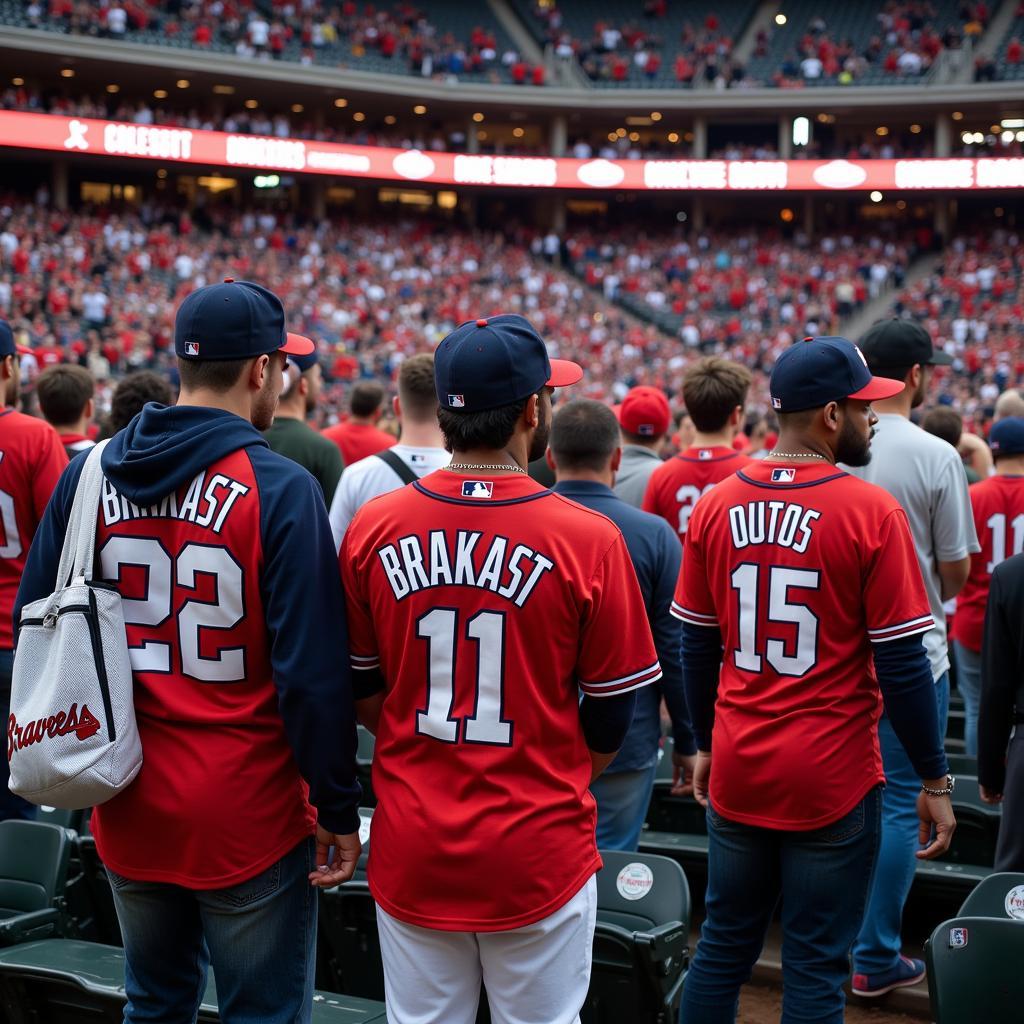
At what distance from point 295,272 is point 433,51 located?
9.18m

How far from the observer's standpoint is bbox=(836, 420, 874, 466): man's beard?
10.0 feet

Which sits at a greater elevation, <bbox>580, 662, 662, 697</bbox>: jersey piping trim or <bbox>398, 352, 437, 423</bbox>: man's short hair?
<bbox>398, 352, 437, 423</bbox>: man's short hair

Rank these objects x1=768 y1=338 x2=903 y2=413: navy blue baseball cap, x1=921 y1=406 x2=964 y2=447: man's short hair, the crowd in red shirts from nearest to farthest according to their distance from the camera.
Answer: x1=768 y1=338 x2=903 y2=413: navy blue baseball cap
x1=921 y1=406 x2=964 y2=447: man's short hair
the crowd in red shirts

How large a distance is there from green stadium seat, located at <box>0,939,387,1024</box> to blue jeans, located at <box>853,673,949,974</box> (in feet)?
5.34

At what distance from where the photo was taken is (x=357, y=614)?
2.41 m

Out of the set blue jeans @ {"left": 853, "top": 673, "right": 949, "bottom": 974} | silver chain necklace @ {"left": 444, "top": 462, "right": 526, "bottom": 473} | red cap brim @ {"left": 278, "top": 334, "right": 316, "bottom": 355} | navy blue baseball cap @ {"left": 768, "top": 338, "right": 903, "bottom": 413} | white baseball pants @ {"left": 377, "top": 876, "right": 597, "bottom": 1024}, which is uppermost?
red cap brim @ {"left": 278, "top": 334, "right": 316, "bottom": 355}

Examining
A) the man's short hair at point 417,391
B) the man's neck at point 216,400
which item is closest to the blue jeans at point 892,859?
the man's short hair at point 417,391

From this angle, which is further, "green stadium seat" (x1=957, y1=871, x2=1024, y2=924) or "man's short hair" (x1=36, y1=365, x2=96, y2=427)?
"man's short hair" (x1=36, y1=365, x2=96, y2=427)

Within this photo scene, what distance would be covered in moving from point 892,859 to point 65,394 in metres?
3.47

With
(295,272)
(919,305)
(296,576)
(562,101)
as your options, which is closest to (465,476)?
(296,576)

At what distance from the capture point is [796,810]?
2.84 m

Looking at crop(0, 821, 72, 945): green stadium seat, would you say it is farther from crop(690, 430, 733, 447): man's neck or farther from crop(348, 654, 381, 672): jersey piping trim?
crop(690, 430, 733, 447): man's neck

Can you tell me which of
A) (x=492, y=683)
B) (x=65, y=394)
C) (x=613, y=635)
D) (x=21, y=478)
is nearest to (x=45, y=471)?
(x=21, y=478)

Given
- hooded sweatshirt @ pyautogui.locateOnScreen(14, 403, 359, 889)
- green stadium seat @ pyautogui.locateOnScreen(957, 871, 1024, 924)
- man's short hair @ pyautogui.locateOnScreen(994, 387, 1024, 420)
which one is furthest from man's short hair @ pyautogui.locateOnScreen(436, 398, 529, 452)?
man's short hair @ pyautogui.locateOnScreen(994, 387, 1024, 420)
